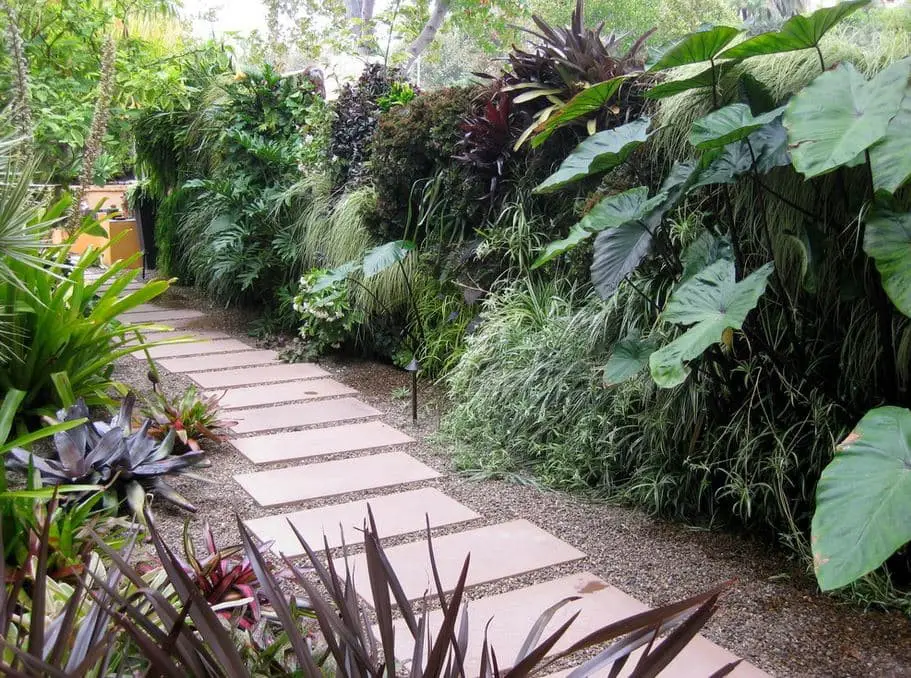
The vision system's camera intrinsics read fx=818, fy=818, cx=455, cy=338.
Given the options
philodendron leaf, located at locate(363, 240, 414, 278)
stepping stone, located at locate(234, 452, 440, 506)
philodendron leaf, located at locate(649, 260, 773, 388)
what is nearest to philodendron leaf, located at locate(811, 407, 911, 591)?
philodendron leaf, located at locate(649, 260, 773, 388)

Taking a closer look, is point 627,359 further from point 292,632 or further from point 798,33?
point 292,632

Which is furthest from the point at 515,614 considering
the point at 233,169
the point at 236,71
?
the point at 236,71

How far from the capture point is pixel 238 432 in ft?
12.4

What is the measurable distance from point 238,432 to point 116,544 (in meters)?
1.50

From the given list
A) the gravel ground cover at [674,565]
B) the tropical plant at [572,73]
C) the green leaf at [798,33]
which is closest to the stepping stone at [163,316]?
the gravel ground cover at [674,565]

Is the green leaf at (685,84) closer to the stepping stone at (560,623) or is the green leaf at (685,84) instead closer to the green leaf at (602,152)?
the green leaf at (602,152)

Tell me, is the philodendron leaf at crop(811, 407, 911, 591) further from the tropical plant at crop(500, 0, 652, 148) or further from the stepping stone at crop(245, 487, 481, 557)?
the tropical plant at crop(500, 0, 652, 148)

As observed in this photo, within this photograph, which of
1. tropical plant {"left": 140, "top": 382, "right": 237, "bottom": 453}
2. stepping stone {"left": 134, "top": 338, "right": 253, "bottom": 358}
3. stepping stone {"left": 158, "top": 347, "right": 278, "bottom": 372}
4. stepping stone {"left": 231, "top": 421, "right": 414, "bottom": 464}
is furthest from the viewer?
stepping stone {"left": 134, "top": 338, "right": 253, "bottom": 358}

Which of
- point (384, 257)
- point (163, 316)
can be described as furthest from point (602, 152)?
point (163, 316)

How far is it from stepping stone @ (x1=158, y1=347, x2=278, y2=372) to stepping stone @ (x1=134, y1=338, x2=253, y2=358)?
0.10m

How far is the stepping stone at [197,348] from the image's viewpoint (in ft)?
17.3

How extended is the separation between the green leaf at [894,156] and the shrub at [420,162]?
2459mm

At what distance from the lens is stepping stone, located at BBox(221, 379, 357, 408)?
14.1 feet

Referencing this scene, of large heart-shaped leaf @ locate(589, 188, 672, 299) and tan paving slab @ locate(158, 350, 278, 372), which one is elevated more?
large heart-shaped leaf @ locate(589, 188, 672, 299)
